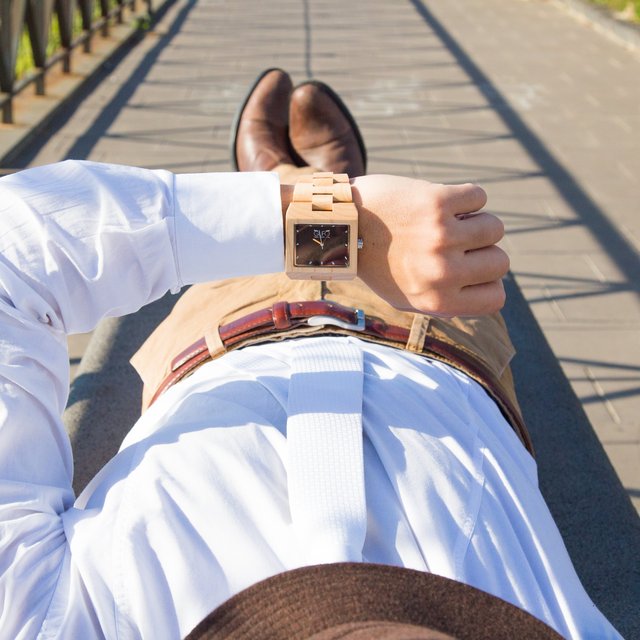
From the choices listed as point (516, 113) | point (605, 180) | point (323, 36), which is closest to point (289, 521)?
point (605, 180)

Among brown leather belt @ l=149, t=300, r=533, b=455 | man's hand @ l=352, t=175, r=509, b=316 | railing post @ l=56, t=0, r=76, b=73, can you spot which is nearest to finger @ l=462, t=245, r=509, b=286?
man's hand @ l=352, t=175, r=509, b=316

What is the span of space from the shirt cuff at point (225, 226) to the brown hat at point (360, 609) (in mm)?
392

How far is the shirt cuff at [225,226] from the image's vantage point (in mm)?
1028

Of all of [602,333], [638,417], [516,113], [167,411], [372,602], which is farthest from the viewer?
[516,113]

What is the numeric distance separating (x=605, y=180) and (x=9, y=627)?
3.64m

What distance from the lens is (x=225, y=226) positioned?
3.39ft

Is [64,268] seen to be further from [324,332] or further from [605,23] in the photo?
[605,23]

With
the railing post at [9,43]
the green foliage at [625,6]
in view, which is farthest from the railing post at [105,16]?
the green foliage at [625,6]

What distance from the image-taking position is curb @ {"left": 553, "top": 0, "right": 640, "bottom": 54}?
6.61 m

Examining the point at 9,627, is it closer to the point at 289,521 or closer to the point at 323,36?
the point at 289,521

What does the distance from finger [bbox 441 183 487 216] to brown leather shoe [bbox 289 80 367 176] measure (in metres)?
1.37

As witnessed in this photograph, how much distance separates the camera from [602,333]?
107 inches

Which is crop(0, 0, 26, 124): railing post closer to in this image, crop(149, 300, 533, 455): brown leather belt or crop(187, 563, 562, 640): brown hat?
crop(149, 300, 533, 455): brown leather belt

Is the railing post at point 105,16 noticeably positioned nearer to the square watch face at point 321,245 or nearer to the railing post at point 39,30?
the railing post at point 39,30
